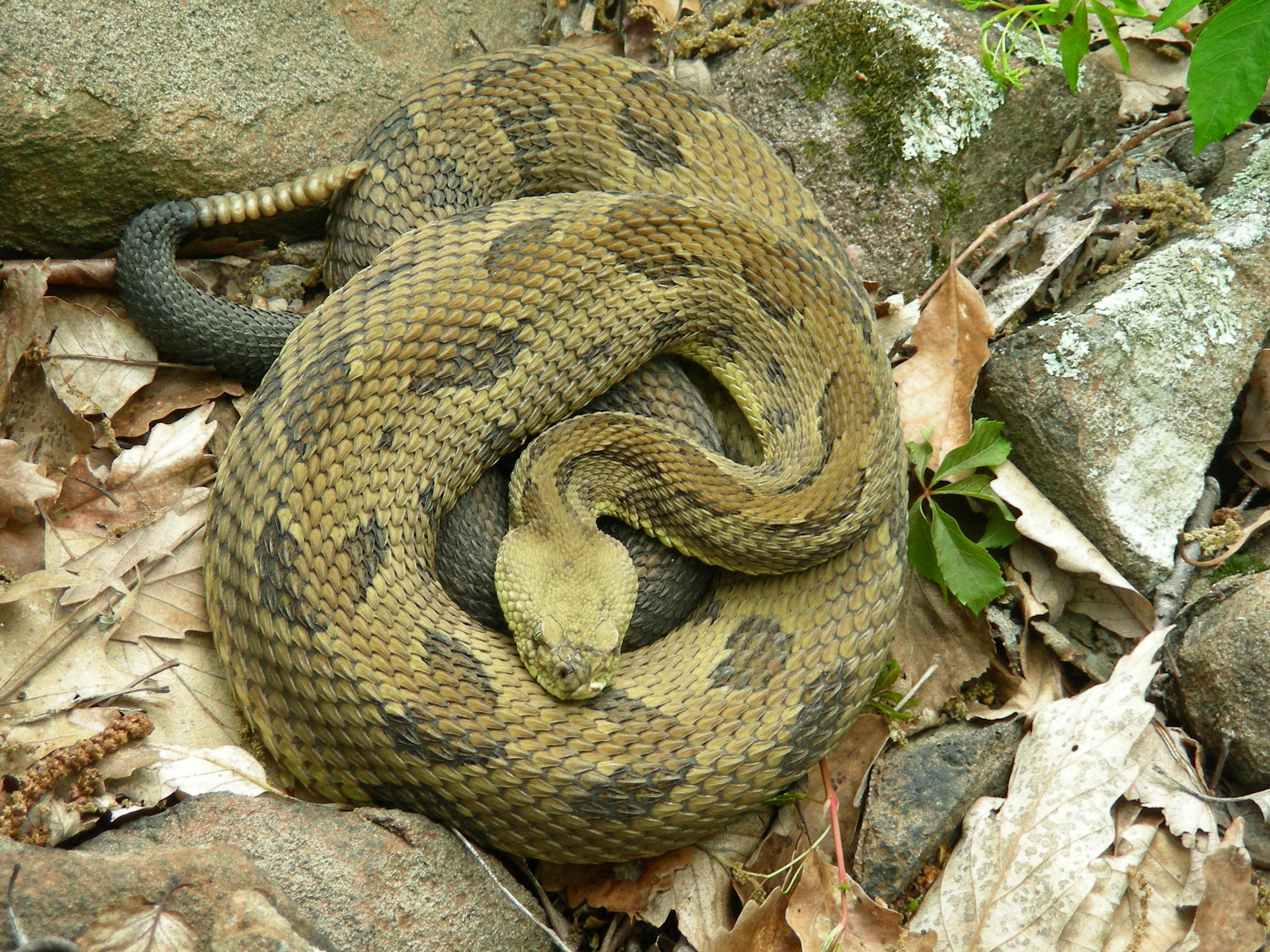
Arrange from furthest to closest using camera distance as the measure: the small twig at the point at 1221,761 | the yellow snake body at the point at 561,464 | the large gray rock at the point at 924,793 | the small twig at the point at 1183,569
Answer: the small twig at the point at 1183,569 → the small twig at the point at 1221,761 → the large gray rock at the point at 924,793 → the yellow snake body at the point at 561,464

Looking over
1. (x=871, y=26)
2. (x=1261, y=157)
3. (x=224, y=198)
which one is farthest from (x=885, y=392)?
(x=224, y=198)

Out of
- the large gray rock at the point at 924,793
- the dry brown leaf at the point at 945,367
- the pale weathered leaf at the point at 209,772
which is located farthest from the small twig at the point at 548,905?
the dry brown leaf at the point at 945,367

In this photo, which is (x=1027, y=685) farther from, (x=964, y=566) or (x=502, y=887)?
(x=502, y=887)

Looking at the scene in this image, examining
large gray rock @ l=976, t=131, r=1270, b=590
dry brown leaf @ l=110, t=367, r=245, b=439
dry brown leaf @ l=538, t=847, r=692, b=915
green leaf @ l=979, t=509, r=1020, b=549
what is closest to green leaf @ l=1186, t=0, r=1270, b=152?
large gray rock @ l=976, t=131, r=1270, b=590

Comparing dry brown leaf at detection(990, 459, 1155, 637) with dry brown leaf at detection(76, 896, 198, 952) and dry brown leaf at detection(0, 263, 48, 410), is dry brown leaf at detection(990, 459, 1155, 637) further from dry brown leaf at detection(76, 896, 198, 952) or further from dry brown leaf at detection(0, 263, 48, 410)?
dry brown leaf at detection(0, 263, 48, 410)

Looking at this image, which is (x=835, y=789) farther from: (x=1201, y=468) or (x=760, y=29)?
(x=760, y=29)

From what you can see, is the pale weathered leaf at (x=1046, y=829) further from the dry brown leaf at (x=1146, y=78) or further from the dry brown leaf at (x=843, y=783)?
the dry brown leaf at (x=1146, y=78)
